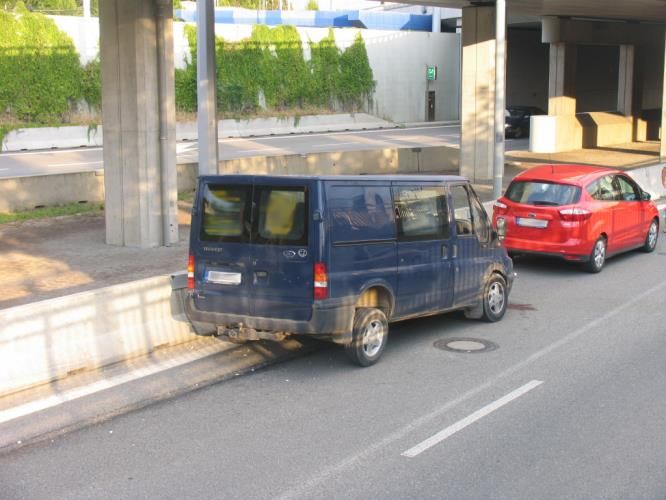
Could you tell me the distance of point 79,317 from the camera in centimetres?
907

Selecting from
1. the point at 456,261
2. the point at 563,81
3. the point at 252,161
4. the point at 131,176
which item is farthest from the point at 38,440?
the point at 563,81

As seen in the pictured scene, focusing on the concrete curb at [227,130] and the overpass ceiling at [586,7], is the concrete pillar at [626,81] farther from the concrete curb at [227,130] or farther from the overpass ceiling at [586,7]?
the concrete curb at [227,130]

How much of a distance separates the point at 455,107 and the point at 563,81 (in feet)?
71.3

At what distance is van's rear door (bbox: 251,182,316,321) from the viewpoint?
28.9 ft

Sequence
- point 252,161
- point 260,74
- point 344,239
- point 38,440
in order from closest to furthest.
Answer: point 38,440 < point 344,239 < point 252,161 < point 260,74

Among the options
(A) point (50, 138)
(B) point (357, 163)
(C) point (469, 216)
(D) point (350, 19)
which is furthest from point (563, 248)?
(D) point (350, 19)

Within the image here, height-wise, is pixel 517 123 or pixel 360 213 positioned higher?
pixel 517 123

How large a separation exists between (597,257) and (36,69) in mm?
34038

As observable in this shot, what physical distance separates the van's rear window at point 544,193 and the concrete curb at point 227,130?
1126 inches

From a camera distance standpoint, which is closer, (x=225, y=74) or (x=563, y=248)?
(x=563, y=248)

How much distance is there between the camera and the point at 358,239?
916cm

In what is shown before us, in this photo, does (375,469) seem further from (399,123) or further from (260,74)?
(399,123)

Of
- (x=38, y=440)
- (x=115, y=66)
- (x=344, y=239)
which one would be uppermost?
(x=115, y=66)

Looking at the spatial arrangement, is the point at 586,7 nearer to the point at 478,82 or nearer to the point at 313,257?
the point at 478,82
